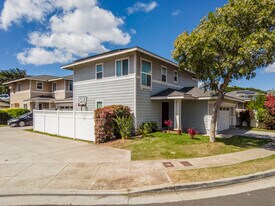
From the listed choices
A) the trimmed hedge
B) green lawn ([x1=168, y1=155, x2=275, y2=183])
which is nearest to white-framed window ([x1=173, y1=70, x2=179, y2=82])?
green lawn ([x1=168, y1=155, x2=275, y2=183])

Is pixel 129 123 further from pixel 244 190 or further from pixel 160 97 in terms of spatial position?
pixel 244 190

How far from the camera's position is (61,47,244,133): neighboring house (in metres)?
13.4

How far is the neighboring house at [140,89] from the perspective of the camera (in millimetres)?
13398

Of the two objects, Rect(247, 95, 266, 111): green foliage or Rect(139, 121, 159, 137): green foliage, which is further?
Rect(247, 95, 266, 111): green foliage

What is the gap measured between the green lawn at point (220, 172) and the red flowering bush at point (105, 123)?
6182 millimetres

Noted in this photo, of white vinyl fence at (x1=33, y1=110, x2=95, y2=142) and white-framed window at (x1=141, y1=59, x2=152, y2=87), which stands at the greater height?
white-framed window at (x1=141, y1=59, x2=152, y2=87)

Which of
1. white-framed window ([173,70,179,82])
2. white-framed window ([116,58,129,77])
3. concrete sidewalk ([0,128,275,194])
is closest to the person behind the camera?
concrete sidewalk ([0,128,275,194])

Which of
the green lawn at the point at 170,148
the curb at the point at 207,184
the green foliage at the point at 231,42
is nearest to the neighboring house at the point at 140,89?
the green lawn at the point at 170,148

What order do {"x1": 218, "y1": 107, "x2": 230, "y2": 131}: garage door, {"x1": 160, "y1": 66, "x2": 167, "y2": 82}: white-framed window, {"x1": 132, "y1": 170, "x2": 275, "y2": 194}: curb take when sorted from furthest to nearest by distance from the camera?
{"x1": 218, "y1": 107, "x2": 230, "y2": 131}: garage door < {"x1": 160, "y1": 66, "x2": 167, "y2": 82}: white-framed window < {"x1": 132, "y1": 170, "x2": 275, "y2": 194}: curb

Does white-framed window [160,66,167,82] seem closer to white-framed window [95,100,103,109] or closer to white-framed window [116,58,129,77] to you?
white-framed window [116,58,129,77]

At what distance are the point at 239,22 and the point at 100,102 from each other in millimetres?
10540

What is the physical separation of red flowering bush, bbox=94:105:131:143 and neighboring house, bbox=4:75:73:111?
14429 mm

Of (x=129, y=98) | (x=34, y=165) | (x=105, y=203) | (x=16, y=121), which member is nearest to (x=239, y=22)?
(x=129, y=98)

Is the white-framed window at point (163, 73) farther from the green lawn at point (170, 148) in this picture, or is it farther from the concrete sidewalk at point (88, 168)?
the concrete sidewalk at point (88, 168)
